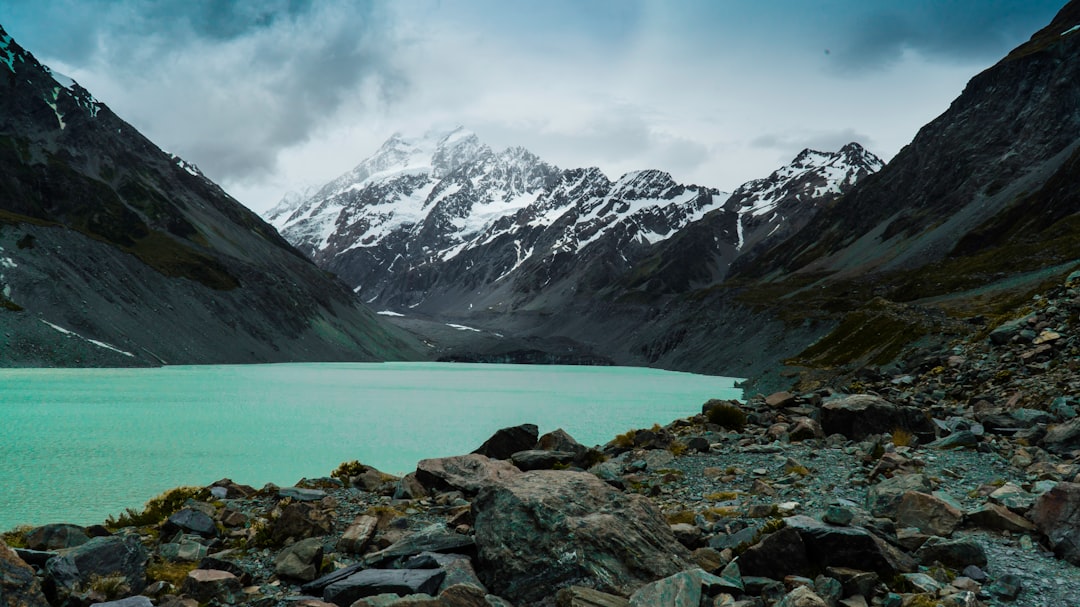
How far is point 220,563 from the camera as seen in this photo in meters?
11.7

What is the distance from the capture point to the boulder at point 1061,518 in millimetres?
10032

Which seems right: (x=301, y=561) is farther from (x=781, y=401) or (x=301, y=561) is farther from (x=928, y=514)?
(x=781, y=401)

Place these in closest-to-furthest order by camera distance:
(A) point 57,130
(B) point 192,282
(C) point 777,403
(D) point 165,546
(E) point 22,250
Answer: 1. (D) point 165,546
2. (C) point 777,403
3. (E) point 22,250
4. (B) point 192,282
5. (A) point 57,130

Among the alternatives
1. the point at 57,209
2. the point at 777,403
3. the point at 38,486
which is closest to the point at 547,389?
the point at 777,403

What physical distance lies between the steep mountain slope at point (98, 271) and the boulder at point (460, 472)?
111103 millimetres

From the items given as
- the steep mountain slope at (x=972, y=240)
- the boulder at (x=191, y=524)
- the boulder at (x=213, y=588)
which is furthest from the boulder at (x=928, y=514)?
the steep mountain slope at (x=972, y=240)

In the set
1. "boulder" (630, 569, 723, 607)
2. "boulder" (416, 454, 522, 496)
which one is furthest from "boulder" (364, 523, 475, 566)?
"boulder" (416, 454, 522, 496)

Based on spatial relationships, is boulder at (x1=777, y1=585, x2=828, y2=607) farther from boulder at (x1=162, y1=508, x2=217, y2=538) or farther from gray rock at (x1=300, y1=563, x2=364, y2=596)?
boulder at (x1=162, y1=508, x2=217, y2=538)

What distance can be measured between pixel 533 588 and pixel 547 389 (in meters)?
97.9

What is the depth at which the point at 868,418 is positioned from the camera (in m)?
24.1

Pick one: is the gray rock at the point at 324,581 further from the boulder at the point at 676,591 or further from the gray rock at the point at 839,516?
the gray rock at the point at 839,516

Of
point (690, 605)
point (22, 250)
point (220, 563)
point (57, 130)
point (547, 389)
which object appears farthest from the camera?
point (57, 130)

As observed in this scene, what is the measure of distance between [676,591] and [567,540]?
2.03 meters

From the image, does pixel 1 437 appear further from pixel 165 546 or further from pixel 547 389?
pixel 547 389
